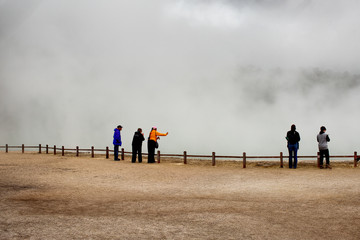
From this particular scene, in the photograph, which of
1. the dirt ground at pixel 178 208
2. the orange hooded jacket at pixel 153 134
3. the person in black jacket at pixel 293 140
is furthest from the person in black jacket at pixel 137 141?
the person in black jacket at pixel 293 140

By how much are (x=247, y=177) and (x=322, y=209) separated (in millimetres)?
7127

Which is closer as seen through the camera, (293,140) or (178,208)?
(178,208)

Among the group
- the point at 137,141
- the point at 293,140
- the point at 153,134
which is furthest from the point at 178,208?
the point at 137,141

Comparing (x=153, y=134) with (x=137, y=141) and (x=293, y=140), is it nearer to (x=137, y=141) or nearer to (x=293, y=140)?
(x=137, y=141)

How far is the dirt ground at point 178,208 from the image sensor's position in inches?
245

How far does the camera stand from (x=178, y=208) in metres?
8.33

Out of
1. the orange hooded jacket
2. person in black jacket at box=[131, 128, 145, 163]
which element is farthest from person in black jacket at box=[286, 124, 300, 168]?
person in black jacket at box=[131, 128, 145, 163]

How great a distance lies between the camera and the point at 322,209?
8.26 m

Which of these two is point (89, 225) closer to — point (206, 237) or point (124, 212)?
point (124, 212)

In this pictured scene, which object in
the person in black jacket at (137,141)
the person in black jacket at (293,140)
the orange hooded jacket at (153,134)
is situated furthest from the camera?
the person in black jacket at (137,141)

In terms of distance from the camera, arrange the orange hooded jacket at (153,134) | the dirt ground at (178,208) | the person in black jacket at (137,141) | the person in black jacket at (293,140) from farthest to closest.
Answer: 1. the person in black jacket at (137,141)
2. the orange hooded jacket at (153,134)
3. the person in black jacket at (293,140)
4. the dirt ground at (178,208)

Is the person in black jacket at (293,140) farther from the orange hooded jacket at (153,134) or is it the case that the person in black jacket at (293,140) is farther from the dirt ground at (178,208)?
the orange hooded jacket at (153,134)

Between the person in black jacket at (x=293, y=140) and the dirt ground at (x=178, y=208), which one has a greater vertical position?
the person in black jacket at (x=293, y=140)

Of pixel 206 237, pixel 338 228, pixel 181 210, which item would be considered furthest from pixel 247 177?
pixel 206 237
